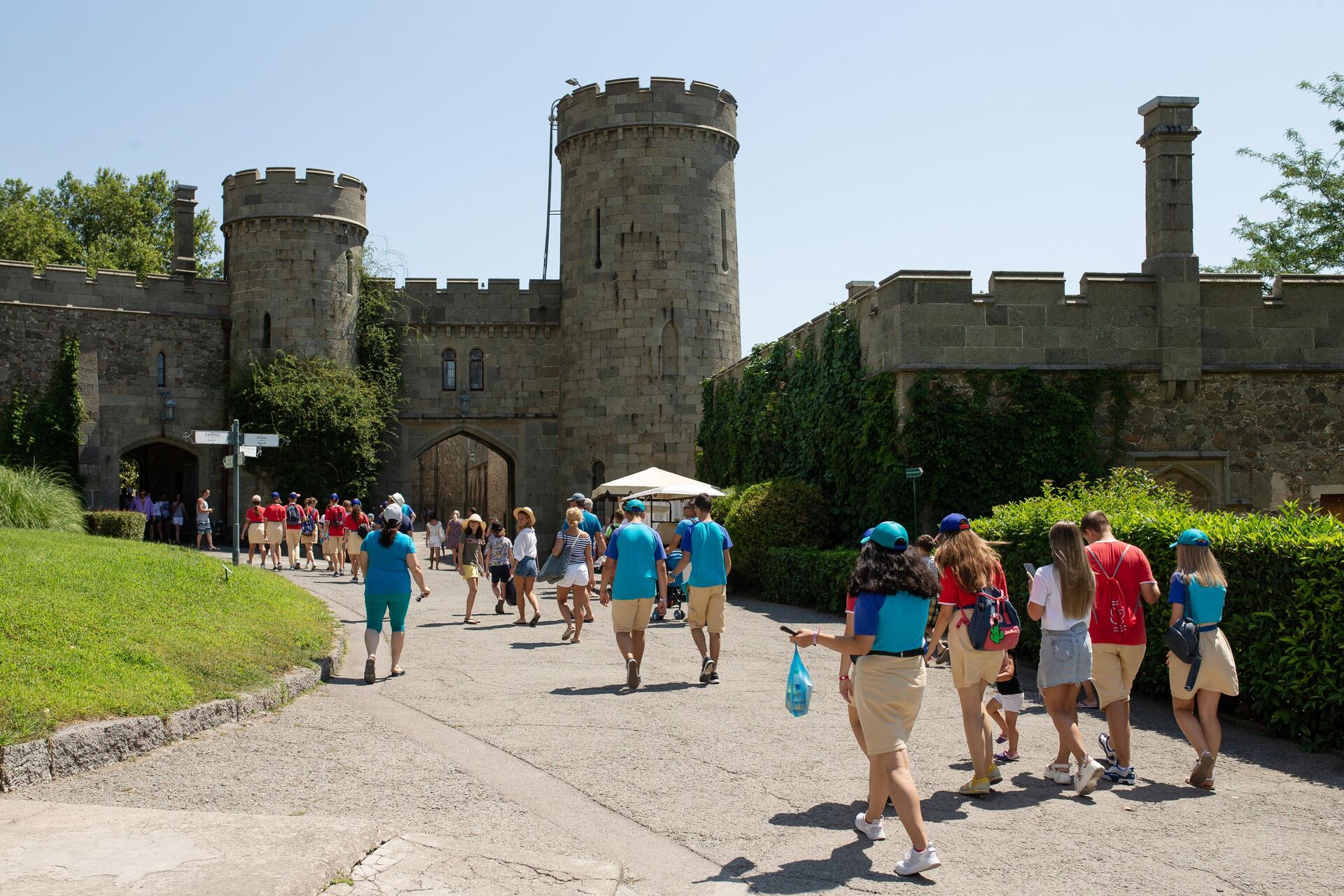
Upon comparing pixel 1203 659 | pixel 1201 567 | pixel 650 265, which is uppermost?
pixel 650 265

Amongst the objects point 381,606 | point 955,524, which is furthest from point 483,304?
point 955,524

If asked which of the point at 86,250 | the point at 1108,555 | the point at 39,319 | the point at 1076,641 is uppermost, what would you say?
the point at 86,250

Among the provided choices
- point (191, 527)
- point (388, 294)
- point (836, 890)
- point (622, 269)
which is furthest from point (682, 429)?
point (836, 890)

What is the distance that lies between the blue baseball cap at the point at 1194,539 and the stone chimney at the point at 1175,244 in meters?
11.1

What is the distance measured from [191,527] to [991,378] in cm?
2705

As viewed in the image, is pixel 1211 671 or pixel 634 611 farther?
pixel 634 611

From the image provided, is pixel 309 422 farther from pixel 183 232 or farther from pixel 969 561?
pixel 969 561

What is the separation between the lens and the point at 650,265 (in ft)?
109

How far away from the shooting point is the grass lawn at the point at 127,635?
797 centimetres

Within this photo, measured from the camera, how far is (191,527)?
3722 centimetres

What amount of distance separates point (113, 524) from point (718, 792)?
21.0m

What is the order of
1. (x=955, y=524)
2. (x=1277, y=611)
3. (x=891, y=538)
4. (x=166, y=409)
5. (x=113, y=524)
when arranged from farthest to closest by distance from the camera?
(x=166, y=409) < (x=113, y=524) < (x=1277, y=611) < (x=955, y=524) < (x=891, y=538)

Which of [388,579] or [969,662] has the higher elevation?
[388,579]

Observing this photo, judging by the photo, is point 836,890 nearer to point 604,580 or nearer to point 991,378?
point 604,580
